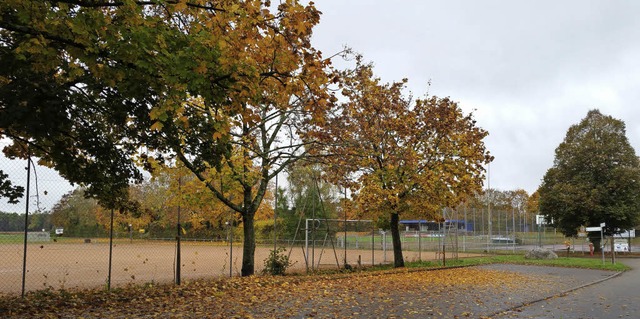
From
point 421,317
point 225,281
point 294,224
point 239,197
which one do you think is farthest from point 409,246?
point 421,317

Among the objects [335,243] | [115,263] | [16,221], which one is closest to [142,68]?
[16,221]

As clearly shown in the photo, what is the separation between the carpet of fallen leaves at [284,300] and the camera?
9.12 m

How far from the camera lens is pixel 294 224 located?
35.5 meters

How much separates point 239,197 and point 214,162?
8.49 m

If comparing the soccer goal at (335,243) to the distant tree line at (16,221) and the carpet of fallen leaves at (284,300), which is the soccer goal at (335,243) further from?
the distant tree line at (16,221)

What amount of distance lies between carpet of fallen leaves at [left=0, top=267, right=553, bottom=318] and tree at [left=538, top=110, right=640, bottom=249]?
25.6 meters

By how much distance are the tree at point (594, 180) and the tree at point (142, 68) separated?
35.1m

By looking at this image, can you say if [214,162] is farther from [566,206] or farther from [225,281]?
[566,206]

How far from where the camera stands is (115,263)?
2509 centimetres

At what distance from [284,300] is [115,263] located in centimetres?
1713

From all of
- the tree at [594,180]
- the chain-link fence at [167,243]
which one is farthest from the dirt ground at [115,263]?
the tree at [594,180]

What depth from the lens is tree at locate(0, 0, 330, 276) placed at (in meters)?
6.43

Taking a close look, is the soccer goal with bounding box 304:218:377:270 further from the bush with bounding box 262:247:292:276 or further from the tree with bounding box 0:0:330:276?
the tree with bounding box 0:0:330:276

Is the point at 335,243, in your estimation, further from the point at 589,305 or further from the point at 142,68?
the point at 142,68
